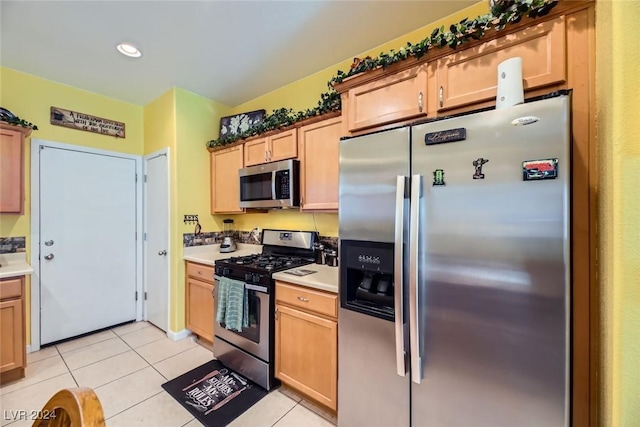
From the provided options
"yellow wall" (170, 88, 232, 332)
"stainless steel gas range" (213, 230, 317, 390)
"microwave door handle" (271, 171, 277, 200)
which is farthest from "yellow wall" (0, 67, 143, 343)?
"microwave door handle" (271, 171, 277, 200)

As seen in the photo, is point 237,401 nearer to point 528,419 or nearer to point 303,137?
point 528,419

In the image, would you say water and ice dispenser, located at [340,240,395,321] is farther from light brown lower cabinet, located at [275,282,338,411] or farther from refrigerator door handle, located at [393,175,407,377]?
light brown lower cabinet, located at [275,282,338,411]

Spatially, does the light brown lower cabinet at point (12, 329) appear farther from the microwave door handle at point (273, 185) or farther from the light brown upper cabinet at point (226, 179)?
the microwave door handle at point (273, 185)

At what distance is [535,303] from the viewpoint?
3.26ft

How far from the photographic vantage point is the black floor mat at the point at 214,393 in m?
1.81

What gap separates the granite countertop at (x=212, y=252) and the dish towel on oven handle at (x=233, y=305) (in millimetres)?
662

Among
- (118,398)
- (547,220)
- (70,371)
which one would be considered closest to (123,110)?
(70,371)

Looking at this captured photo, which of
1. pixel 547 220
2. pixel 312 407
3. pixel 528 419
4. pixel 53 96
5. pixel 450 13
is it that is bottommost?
pixel 312 407

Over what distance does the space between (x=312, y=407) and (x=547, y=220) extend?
1.90m

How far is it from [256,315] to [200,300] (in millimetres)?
999

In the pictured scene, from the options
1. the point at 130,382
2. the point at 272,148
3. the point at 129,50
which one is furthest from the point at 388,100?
the point at 130,382

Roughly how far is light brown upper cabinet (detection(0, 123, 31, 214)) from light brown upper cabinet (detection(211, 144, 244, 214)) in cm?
164

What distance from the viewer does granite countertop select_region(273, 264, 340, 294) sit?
1.73 m

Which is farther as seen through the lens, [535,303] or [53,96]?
[53,96]
